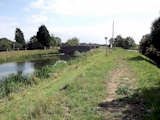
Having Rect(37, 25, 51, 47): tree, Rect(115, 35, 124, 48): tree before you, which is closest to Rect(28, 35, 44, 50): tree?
Rect(37, 25, 51, 47): tree

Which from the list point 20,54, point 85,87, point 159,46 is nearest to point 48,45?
point 20,54

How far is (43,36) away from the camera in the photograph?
6956 centimetres

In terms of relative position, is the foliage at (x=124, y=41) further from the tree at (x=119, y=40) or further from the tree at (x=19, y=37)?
the tree at (x=19, y=37)

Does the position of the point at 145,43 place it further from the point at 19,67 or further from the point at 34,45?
the point at 34,45

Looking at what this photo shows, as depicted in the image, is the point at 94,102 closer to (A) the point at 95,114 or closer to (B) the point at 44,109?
(A) the point at 95,114

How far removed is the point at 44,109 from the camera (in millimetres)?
7113

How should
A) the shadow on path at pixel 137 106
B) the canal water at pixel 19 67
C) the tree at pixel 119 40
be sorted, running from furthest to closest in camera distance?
the tree at pixel 119 40 < the canal water at pixel 19 67 < the shadow on path at pixel 137 106

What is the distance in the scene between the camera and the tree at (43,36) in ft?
226

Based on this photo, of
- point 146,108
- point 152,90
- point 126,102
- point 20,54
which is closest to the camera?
point 146,108

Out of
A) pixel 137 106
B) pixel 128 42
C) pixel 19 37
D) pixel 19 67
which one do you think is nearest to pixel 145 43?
pixel 19 67

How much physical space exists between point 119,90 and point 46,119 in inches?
164

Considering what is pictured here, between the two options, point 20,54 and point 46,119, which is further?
point 20,54

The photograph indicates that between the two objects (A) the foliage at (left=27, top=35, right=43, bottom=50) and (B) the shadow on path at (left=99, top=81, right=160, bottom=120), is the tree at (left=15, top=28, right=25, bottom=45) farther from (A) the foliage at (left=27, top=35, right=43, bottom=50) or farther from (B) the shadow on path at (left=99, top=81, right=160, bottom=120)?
(B) the shadow on path at (left=99, top=81, right=160, bottom=120)

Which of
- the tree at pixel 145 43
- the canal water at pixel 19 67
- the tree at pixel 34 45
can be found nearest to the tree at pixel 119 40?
the tree at pixel 34 45
